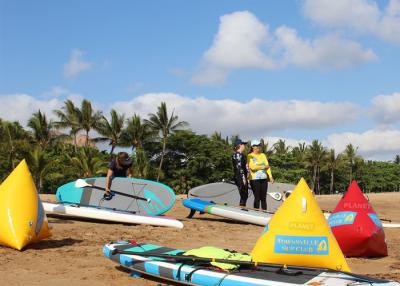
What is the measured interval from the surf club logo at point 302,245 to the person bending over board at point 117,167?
522 centimetres

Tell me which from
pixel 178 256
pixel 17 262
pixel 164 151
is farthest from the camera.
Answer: pixel 164 151

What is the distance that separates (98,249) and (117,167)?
3.58 m

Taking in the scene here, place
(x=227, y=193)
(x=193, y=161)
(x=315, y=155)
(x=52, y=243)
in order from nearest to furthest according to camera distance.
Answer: (x=52, y=243)
(x=227, y=193)
(x=193, y=161)
(x=315, y=155)

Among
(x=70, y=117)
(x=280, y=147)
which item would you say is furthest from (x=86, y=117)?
(x=280, y=147)

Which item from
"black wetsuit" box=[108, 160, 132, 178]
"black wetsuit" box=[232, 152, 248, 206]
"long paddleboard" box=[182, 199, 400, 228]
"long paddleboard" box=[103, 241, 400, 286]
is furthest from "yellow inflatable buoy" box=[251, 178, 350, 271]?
"black wetsuit" box=[108, 160, 132, 178]

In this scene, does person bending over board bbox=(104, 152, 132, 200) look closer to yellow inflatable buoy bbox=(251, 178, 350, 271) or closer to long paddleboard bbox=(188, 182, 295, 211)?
long paddleboard bbox=(188, 182, 295, 211)

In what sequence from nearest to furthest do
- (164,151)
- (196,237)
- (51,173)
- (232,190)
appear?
1. (196,237)
2. (232,190)
3. (51,173)
4. (164,151)

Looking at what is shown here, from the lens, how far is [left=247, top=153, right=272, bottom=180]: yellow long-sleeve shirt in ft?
29.2

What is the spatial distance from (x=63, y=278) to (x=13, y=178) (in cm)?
209

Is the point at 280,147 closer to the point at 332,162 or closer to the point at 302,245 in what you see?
the point at 332,162

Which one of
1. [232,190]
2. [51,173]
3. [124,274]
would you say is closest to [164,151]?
[51,173]

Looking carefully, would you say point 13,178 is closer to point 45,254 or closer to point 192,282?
point 45,254

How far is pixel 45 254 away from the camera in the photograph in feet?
17.7

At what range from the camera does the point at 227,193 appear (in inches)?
427
